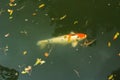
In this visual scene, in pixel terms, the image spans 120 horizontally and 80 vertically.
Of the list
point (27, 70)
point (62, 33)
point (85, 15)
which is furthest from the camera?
point (85, 15)

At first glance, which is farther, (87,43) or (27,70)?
(87,43)

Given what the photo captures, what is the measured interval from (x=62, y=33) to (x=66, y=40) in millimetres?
278

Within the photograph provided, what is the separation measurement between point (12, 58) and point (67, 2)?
1.51 metres

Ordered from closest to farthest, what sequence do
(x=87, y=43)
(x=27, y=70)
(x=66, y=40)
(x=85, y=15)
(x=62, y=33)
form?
(x=27, y=70), (x=87, y=43), (x=66, y=40), (x=62, y=33), (x=85, y=15)

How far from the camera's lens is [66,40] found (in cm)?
496

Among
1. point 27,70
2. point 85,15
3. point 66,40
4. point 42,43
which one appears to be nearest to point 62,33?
point 66,40

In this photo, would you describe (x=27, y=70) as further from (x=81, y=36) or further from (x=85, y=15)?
(x=85, y=15)

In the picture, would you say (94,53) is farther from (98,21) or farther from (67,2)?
(67,2)

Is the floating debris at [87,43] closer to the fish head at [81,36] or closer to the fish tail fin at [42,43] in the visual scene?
the fish head at [81,36]

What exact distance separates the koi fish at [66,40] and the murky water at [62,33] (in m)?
0.08

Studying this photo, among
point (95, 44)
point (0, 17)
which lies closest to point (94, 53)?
point (95, 44)

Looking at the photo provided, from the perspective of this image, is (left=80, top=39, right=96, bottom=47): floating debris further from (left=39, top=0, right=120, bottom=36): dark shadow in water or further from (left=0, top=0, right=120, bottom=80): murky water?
(left=39, top=0, right=120, bottom=36): dark shadow in water

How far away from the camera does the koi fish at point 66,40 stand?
4898 millimetres

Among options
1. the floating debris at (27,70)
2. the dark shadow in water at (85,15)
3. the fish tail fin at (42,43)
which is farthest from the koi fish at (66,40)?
the floating debris at (27,70)
